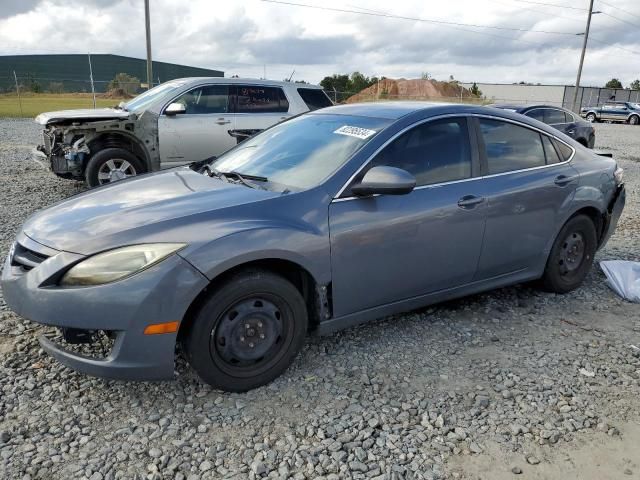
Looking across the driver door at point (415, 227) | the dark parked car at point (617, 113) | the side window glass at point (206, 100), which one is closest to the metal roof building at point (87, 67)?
the dark parked car at point (617, 113)

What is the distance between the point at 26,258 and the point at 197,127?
544 centimetres

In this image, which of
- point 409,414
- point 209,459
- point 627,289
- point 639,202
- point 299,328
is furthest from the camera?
point 639,202

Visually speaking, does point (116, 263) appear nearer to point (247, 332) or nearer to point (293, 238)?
point (247, 332)

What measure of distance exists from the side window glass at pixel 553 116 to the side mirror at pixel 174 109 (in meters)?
8.34

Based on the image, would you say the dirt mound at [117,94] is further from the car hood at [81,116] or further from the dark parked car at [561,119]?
the dark parked car at [561,119]

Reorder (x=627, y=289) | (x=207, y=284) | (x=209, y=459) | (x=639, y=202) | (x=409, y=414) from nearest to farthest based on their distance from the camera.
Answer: (x=209, y=459) → (x=207, y=284) → (x=409, y=414) → (x=627, y=289) → (x=639, y=202)

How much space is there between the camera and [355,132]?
3.56 meters

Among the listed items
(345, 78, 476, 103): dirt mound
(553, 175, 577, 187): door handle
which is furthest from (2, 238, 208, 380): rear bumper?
(345, 78, 476, 103): dirt mound

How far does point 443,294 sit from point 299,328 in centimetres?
119

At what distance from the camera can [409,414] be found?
289 centimetres

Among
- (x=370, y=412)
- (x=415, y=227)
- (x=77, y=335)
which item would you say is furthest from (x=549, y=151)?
(x=77, y=335)

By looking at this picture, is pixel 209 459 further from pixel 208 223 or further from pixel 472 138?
pixel 472 138

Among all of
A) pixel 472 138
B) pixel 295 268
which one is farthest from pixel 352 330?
pixel 472 138

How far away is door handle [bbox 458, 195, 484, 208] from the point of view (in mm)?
3602
